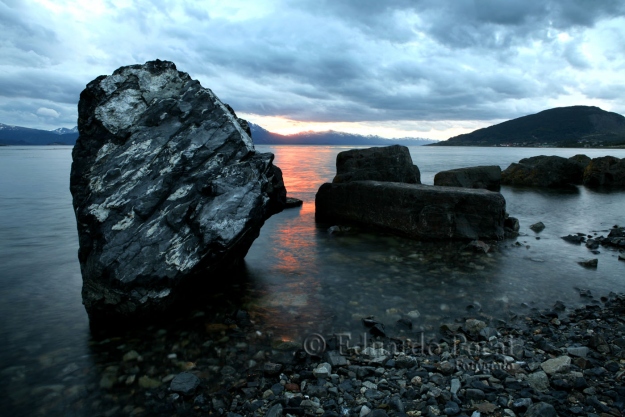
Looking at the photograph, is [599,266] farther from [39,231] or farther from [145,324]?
[39,231]

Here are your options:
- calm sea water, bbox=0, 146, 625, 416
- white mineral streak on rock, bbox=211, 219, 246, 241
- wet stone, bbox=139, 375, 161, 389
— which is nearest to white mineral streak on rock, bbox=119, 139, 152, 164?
white mineral streak on rock, bbox=211, 219, 246, 241

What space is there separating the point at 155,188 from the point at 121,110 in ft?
6.78

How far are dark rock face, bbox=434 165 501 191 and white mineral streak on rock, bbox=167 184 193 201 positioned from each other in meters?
14.6

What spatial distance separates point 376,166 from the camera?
49.4 ft

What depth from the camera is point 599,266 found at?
950 cm

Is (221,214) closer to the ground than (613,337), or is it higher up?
higher up

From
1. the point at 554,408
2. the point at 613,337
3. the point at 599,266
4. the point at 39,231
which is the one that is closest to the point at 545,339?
the point at 613,337

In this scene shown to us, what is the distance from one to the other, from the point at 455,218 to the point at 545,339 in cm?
599

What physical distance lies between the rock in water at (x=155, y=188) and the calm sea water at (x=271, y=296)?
74cm

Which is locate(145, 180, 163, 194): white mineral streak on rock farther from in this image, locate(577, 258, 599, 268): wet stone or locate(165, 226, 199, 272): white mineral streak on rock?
locate(577, 258, 599, 268): wet stone

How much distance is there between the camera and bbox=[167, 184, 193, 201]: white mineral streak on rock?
281 inches

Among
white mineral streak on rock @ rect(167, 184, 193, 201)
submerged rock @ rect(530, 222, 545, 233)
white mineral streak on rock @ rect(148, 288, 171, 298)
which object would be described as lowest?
submerged rock @ rect(530, 222, 545, 233)

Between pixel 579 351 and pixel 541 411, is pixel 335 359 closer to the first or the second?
pixel 541 411

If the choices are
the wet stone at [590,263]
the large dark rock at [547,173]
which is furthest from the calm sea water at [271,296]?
the large dark rock at [547,173]
